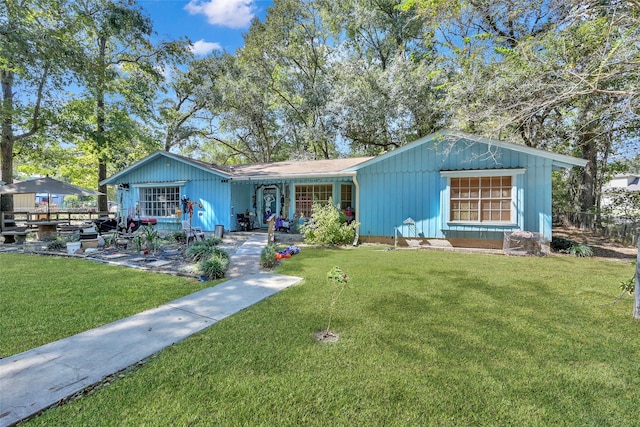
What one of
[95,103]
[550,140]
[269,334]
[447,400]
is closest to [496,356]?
[447,400]

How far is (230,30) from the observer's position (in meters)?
20.7

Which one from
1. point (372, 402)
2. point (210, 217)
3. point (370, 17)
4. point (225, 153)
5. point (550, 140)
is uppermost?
point (370, 17)

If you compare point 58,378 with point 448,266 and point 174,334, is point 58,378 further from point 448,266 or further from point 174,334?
point 448,266

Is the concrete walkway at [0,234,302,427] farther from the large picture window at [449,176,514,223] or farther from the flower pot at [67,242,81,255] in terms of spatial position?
the large picture window at [449,176,514,223]

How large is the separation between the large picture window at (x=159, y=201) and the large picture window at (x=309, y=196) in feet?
17.8

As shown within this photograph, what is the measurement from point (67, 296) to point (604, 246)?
13.9 meters

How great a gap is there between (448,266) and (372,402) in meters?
5.14

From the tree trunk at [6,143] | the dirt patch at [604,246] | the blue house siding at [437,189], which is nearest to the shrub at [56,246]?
the tree trunk at [6,143]

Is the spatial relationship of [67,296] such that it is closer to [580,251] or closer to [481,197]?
[481,197]

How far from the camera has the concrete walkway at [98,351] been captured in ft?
7.41

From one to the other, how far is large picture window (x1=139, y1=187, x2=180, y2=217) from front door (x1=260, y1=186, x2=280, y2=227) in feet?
12.1

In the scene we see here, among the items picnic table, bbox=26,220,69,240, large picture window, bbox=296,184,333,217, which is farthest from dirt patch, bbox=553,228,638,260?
picnic table, bbox=26,220,69,240

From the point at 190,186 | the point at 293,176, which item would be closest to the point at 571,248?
the point at 293,176

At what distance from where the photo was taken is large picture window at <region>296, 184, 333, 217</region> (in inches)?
472
